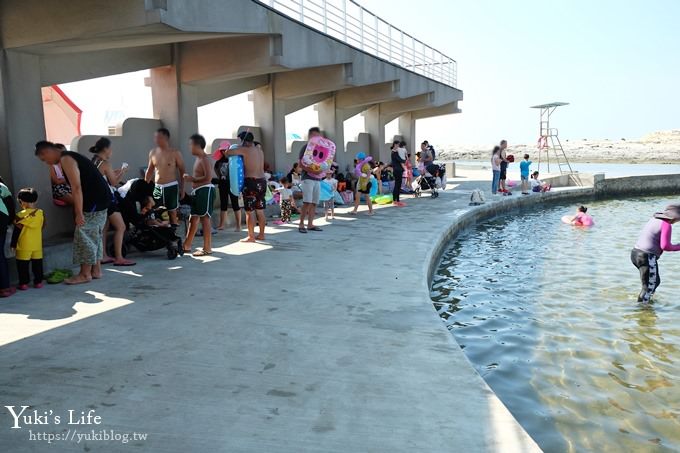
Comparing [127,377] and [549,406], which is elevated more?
[127,377]

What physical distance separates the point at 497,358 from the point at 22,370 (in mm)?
4193

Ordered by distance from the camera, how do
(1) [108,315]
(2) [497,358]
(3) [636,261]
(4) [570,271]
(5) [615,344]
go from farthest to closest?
1. (4) [570,271]
2. (3) [636,261]
3. (5) [615,344]
4. (2) [497,358]
5. (1) [108,315]

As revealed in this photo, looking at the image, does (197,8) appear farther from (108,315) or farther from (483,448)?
(483,448)

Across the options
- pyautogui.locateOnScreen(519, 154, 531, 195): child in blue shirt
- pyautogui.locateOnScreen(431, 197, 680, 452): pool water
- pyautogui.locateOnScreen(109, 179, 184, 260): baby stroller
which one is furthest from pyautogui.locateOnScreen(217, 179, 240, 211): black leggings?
pyautogui.locateOnScreen(519, 154, 531, 195): child in blue shirt

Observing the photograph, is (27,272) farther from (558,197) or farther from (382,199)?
(558,197)

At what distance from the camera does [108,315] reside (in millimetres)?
5105

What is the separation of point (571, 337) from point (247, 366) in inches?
157

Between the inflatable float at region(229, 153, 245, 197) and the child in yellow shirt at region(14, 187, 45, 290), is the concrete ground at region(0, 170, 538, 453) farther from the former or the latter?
the inflatable float at region(229, 153, 245, 197)

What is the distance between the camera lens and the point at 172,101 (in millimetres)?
10742

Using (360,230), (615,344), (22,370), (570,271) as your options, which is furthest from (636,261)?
(22,370)

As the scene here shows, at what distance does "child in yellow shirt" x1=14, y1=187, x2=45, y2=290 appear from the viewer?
608 cm

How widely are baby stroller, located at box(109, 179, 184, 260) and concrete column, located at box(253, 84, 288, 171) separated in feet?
19.7

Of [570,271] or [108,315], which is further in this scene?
[570,271]

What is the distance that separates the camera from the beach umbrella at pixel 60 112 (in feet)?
41.2
